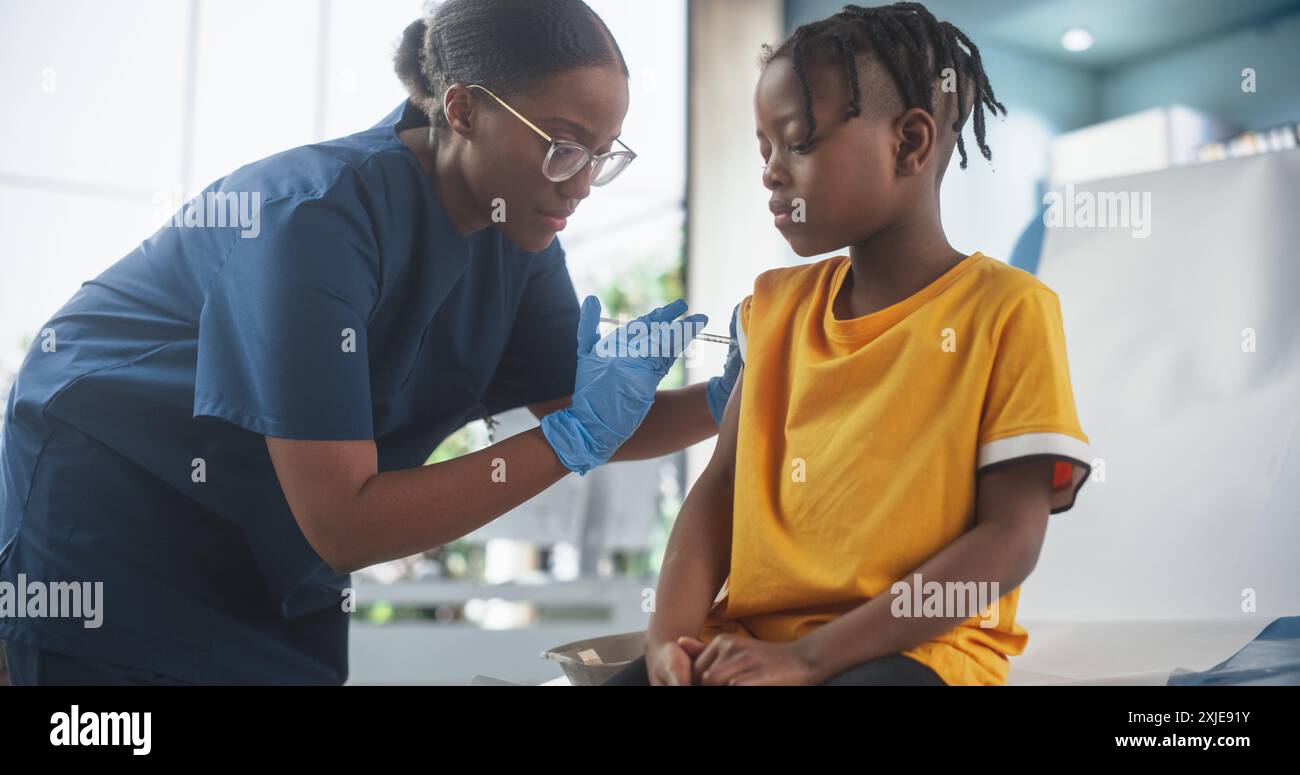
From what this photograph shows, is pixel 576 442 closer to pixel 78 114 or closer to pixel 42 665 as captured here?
pixel 42 665

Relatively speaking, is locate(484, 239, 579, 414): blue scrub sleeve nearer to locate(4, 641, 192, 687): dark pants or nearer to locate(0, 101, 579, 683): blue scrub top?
locate(0, 101, 579, 683): blue scrub top

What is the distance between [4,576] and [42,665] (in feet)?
0.37

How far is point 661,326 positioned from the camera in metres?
1.16

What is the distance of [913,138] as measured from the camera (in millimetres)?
902

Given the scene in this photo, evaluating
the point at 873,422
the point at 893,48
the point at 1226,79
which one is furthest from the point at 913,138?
the point at 1226,79

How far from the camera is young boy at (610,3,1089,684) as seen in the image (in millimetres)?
750

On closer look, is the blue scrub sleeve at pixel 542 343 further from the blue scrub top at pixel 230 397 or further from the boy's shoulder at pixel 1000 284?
the boy's shoulder at pixel 1000 284

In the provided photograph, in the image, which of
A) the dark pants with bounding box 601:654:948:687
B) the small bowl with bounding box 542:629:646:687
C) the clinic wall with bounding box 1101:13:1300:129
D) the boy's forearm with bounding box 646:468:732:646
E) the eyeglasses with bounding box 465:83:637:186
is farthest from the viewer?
the clinic wall with bounding box 1101:13:1300:129

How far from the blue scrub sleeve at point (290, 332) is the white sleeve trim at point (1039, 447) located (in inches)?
23.5

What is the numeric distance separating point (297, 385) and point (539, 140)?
367 millimetres

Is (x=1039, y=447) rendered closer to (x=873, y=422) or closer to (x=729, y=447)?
(x=873, y=422)

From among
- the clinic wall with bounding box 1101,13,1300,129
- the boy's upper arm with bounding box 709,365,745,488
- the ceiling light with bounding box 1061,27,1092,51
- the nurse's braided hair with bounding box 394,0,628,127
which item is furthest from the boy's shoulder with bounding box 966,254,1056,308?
the ceiling light with bounding box 1061,27,1092,51

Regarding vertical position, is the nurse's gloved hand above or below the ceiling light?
below
